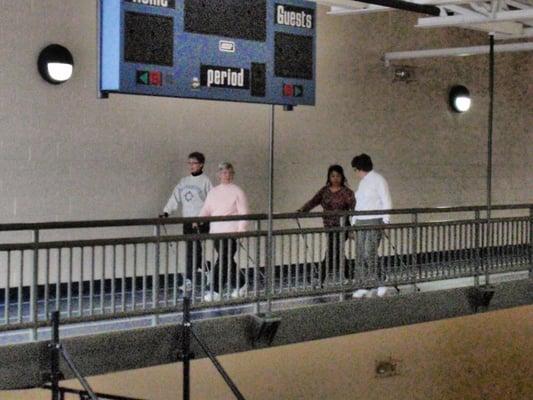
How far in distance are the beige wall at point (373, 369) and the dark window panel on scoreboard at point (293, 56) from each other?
4.93m

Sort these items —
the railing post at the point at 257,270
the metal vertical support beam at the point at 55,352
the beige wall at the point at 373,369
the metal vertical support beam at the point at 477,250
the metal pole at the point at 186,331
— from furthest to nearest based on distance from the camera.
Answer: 1. the beige wall at the point at 373,369
2. the metal vertical support beam at the point at 477,250
3. the railing post at the point at 257,270
4. the metal pole at the point at 186,331
5. the metal vertical support beam at the point at 55,352

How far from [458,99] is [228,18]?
390 inches

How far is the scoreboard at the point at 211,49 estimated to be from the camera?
809 cm

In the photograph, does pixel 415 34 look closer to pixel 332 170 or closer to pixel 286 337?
pixel 332 170

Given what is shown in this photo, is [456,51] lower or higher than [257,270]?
higher

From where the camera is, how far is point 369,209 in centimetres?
1169

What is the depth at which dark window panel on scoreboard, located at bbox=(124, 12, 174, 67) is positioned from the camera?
8102mm

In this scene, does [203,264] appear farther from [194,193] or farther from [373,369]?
[373,369]

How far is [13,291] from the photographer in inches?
473

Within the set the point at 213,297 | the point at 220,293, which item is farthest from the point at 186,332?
the point at 213,297

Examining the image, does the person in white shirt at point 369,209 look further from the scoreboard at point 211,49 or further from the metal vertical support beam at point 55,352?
the metal vertical support beam at point 55,352

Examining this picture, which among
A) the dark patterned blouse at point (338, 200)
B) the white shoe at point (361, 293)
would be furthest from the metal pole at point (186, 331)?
the dark patterned blouse at point (338, 200)

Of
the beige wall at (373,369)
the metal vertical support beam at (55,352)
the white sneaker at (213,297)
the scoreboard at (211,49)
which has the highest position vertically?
the scoreboard at (211,49)

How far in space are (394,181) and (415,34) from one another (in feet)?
8.87
